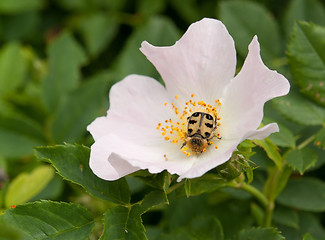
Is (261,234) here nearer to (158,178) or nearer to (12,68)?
(158,178)

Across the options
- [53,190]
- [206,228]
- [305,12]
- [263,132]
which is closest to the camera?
[263,132]

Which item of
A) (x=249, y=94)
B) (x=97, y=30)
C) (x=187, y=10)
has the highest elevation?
(x=249, y=94)

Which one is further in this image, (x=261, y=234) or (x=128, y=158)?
(x=261, y=234)

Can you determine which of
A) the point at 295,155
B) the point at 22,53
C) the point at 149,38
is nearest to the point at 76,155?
the point at 295,155

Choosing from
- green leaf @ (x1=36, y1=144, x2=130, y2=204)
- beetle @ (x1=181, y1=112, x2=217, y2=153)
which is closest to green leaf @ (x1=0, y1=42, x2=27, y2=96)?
green leaf @ (x1=36, y1=144, x2=130, y2=204)

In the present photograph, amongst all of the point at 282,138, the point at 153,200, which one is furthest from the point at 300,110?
the point at 153,200
